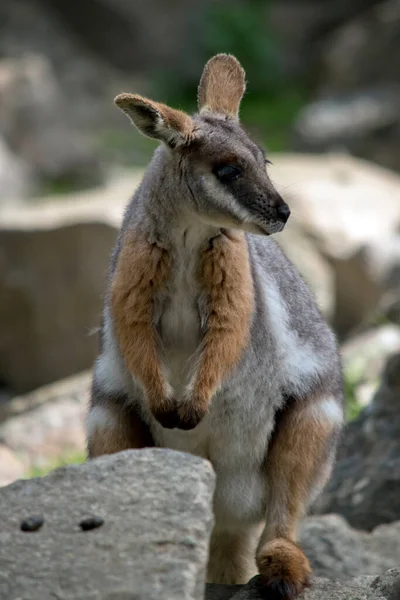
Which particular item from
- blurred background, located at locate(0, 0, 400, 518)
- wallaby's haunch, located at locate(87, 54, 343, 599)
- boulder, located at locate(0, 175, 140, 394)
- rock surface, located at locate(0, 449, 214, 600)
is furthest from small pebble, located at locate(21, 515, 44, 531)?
boulder, located at locate(0, 175, 140, 394)

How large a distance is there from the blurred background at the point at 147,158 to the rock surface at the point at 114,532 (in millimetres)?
2288

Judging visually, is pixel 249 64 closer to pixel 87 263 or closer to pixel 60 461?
pixel 87 263

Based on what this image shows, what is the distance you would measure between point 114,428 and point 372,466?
224 cm

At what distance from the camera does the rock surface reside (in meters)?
3.53

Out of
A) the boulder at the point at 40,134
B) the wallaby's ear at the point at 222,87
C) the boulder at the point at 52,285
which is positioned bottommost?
the wallaby's ear at the point at 222,87

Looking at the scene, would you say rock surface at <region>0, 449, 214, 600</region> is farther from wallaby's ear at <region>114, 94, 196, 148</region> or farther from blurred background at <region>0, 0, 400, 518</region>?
blurred background at <region>0, 0, 400, 518</region>

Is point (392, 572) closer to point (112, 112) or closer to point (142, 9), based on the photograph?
point (112, 112)

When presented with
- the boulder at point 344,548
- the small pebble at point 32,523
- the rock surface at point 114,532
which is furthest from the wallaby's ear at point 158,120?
the boulder at point 344,548

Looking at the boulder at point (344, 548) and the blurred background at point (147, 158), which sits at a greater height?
the blurred background at point (147, 158)

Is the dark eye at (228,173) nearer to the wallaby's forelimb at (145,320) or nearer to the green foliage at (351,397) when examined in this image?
the wallaby's forelimb at (145,320)

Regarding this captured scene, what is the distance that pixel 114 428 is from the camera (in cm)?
522

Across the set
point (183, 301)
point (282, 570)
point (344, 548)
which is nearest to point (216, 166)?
point (183, 301)

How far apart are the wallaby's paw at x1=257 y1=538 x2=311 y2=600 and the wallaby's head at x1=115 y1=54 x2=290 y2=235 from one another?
1.42m

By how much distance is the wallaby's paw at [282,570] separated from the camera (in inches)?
184
